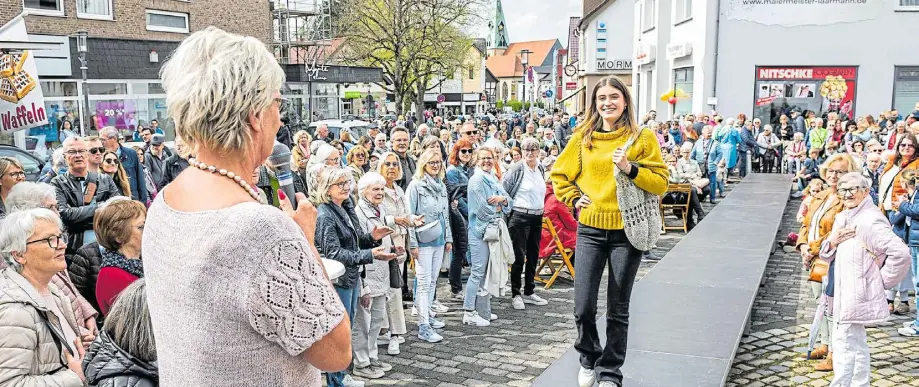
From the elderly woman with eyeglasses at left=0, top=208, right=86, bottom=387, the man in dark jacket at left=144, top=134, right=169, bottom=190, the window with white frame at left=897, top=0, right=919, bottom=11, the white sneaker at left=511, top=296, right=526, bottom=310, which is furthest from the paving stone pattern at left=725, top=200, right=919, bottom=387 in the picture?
the window with white frame at left=897, top=0, right=919, bottom=11

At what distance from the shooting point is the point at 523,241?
8656 millimetres

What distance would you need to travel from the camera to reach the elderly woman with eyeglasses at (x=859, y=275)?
5.41 meters

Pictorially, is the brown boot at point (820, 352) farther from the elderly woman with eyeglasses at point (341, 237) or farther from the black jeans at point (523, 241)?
the elderly woman with eyeglasses at point (341, 237)

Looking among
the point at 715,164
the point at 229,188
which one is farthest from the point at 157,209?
the point at 715,164

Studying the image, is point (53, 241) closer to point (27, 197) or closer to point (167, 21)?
point (27, 197)

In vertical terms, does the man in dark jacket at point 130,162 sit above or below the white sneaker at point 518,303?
above

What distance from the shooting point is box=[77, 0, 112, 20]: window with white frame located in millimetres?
23956

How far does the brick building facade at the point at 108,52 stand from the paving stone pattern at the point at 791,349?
16858 millimetres

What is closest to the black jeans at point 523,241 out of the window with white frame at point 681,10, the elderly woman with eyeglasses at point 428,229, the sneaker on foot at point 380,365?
the elderly woman with eyeglasses at point 428,229

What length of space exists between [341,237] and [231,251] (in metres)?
4.49

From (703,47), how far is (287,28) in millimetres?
20126

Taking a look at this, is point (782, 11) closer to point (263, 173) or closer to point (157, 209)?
point (263, 173)

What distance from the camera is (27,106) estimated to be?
12922mm

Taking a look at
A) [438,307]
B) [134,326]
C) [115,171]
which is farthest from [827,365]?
[115,171]
